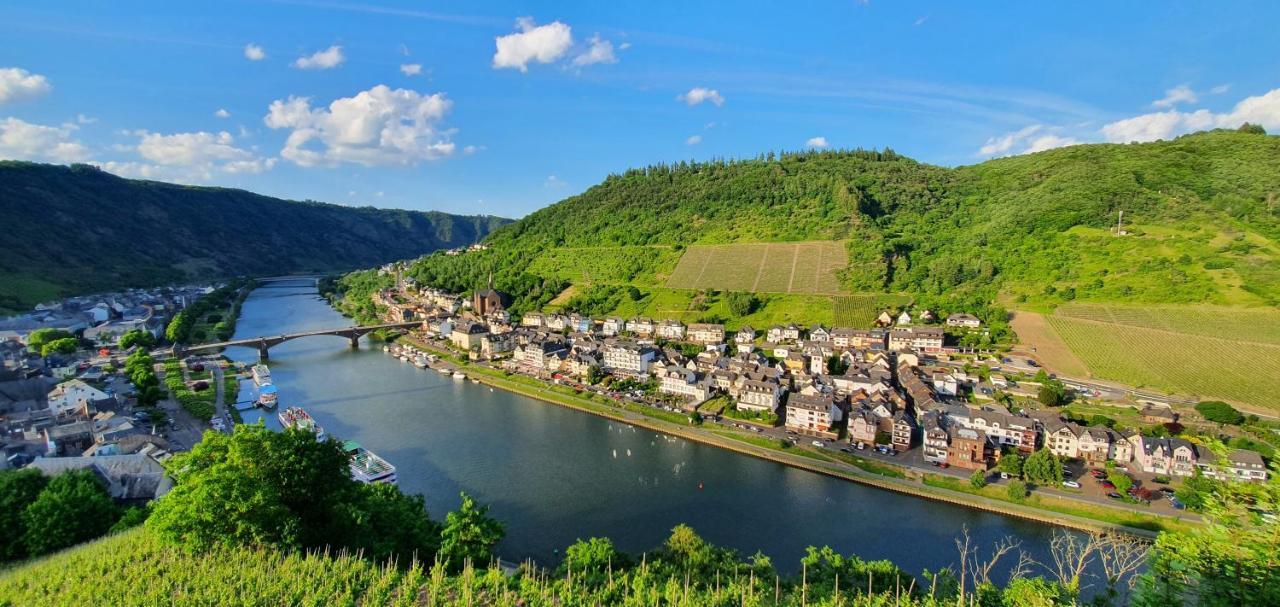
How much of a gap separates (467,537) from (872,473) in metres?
14.5

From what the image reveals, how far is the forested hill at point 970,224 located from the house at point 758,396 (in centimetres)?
2292

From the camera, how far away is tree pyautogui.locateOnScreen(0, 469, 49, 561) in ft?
35.9

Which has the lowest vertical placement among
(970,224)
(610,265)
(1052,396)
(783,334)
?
(1052,396)

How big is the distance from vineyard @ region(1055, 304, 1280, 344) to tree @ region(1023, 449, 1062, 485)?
67.8 feet

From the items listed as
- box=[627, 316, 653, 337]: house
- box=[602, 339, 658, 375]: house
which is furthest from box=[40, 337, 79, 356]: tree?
box=[627, 316, 653, 337]: house

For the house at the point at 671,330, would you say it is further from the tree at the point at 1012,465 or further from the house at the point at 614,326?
the tree at the point at 1012,465

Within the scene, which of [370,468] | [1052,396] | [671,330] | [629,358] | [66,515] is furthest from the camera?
[671,330]

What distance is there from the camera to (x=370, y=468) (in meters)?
19.2

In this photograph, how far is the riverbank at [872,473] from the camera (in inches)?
632

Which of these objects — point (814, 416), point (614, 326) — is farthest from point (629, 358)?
point (814, 416)

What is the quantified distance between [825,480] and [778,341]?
18.3m

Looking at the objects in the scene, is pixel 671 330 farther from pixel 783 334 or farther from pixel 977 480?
pixel 977 480

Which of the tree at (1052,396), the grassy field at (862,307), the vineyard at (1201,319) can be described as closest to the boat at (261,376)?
the grassy field at (862,307)

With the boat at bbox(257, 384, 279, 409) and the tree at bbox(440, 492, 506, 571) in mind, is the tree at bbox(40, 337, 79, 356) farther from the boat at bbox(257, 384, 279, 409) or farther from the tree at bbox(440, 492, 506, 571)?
the tree at bbox(440, 492, 506, 571)
